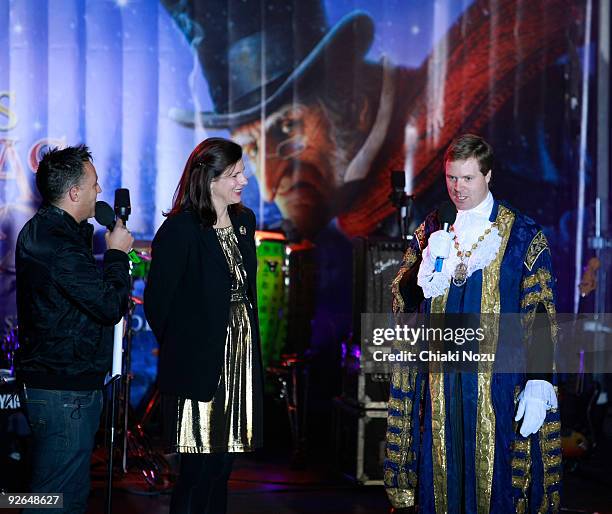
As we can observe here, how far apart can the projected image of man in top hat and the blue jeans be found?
3413 millimetres

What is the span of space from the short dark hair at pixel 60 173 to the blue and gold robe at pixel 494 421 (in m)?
1.21

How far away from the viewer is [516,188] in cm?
629

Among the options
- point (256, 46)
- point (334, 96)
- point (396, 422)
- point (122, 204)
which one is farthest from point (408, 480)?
point (256, 46)

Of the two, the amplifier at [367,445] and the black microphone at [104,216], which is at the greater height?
the black microphone at [104,216]

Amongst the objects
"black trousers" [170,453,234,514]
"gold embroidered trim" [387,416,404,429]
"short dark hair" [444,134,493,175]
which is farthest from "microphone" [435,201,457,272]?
"black trousers" [170,453,234,514]

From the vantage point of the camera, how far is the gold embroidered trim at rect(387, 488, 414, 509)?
3070mm

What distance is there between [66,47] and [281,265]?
6.16 ft

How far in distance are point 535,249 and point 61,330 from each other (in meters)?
1.50

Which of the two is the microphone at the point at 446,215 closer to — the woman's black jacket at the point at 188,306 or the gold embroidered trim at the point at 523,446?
the gold embroidered trim at the point at 523,446

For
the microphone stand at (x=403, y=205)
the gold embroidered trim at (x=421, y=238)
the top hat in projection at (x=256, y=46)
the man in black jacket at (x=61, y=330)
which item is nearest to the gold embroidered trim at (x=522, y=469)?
the gold embroidered trim at (x=421, y=238)

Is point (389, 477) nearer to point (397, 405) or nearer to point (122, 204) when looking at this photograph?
point (397, 405)

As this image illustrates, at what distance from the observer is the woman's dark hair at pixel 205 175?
296 cm

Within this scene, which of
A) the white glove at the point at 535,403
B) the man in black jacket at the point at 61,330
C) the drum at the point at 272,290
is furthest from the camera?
the drum at the point at 272,290

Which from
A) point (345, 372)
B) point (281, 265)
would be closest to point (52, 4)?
point (281, 265)
